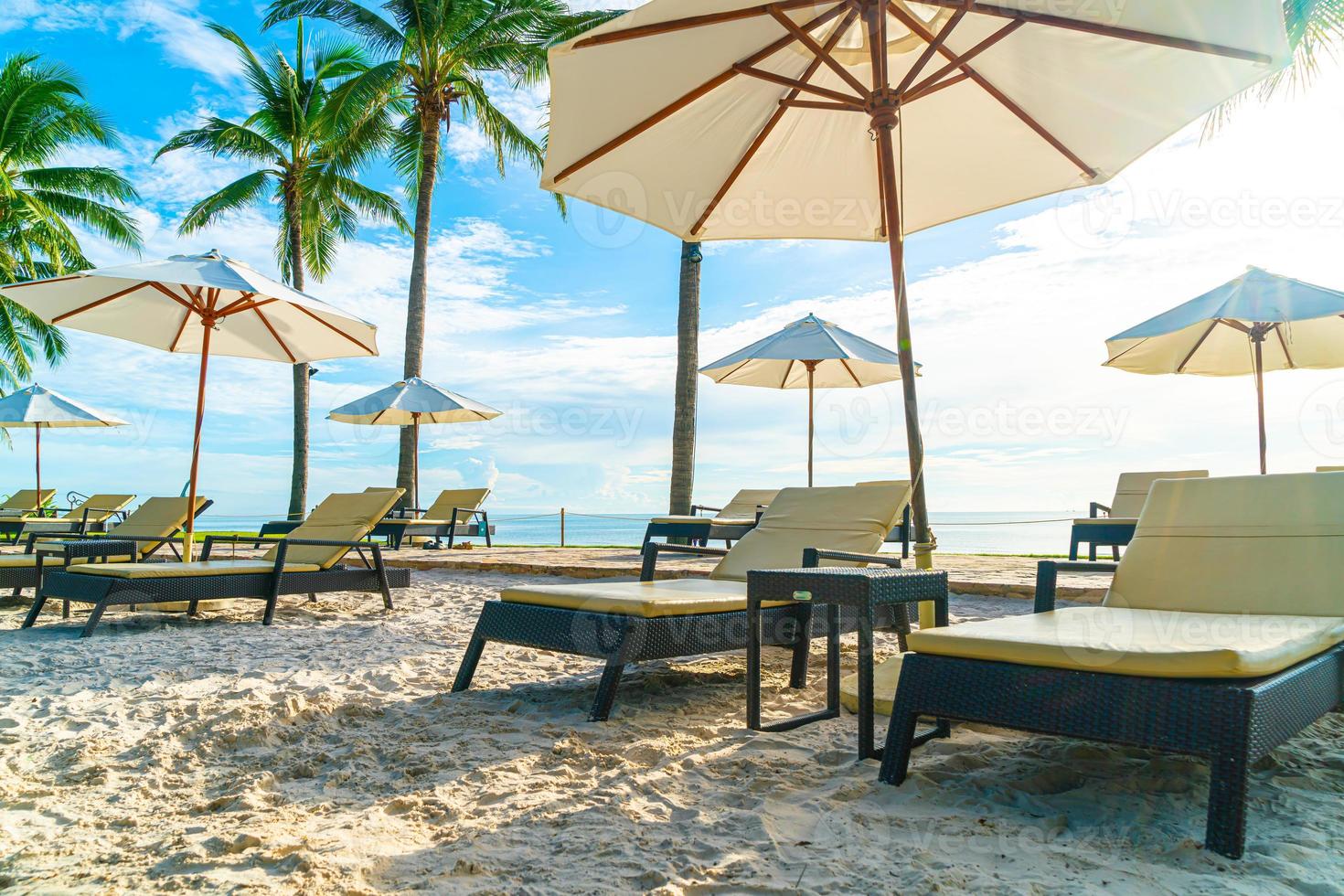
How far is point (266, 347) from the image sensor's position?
22.7ft

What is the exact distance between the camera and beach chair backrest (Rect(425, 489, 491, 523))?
11883 millimetres

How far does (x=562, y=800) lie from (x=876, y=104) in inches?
110

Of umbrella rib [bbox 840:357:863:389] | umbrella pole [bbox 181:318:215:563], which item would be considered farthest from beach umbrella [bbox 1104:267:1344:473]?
umbrella pole [bbox 181:318:215:563]

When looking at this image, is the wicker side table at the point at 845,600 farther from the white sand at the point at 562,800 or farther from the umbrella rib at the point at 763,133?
the umbrella rib at the point at 763,133

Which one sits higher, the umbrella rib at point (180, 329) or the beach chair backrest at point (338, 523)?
the umbrella rib at point (180, 329)

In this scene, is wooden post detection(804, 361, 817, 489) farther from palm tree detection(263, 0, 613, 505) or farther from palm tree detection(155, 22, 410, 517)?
palm tree detection(155, 22, 410, 517)

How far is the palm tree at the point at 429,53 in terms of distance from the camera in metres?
13.4

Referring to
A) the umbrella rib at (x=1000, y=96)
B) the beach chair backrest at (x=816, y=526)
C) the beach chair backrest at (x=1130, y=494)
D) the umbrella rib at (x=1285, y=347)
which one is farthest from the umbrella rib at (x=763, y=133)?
the umbrella rib at (x=1285, y=347)

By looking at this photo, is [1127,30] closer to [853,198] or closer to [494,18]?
[853,198]

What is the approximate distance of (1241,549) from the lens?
9.34 feet

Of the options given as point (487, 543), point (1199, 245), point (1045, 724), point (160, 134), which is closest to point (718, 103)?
point (1045, 724)

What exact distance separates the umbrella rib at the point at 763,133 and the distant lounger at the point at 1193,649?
2.19 m

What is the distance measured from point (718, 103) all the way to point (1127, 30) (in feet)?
5.64

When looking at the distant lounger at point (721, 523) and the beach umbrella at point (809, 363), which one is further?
the beach umbrella at point (809, 363)
